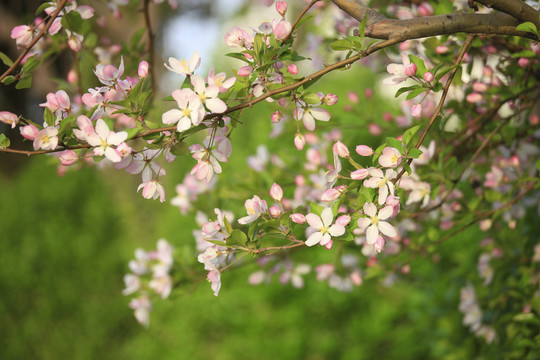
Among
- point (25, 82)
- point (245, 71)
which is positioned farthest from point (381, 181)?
point (25, 82)

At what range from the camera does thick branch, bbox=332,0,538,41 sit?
2.66 feet

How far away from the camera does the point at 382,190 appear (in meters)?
0.83

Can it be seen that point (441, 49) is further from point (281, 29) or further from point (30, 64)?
point (30, 64)

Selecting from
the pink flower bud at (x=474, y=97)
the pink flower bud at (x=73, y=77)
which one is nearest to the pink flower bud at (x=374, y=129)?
the pink flower bud at (x=474, y=97)

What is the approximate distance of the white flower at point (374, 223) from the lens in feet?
2.72

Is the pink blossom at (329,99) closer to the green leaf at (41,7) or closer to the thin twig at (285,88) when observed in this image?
the thin twig at (285,88)

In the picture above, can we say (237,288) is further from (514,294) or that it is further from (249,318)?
(514,294)

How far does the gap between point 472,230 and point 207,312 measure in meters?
1.53

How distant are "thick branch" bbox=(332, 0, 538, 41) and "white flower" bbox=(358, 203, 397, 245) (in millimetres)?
271

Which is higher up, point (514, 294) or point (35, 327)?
point (514, 294)

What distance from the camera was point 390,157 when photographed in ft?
2.72

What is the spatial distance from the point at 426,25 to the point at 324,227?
0.36m

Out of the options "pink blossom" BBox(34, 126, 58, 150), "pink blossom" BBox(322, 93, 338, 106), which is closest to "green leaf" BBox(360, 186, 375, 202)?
"pink blossom" BBox(322, 93, 338, 106)

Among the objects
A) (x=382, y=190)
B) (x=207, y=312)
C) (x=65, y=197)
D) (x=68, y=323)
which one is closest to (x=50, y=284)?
(x=68, y=323)
